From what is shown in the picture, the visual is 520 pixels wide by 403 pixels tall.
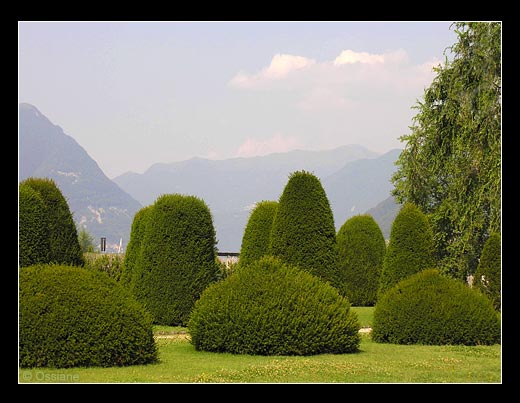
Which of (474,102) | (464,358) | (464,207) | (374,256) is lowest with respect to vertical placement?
(464,358)

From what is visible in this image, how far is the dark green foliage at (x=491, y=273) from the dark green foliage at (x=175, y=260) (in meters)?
7.24

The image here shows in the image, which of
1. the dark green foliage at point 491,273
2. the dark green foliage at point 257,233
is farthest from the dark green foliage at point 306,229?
the dark green foliage at point 491,273

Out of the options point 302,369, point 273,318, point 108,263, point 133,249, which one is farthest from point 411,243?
point 302,369

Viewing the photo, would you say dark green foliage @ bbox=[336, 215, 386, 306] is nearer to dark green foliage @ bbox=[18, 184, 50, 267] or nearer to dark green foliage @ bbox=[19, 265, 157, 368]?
dark green foliage @ bbox=[18, 184, 50, 267]

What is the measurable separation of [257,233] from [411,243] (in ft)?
14.3

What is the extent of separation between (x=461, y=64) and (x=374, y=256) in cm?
1003

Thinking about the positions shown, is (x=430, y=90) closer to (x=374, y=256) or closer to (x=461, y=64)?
(x=461, y=64)

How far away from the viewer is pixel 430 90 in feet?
108

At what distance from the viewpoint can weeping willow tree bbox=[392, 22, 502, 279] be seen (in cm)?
3000

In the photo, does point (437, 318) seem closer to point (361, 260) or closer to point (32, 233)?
point (32, 233)

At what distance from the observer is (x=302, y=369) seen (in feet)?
34.6

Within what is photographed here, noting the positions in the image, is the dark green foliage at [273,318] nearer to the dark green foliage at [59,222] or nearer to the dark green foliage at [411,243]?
the dark green foliage at [59,222]
